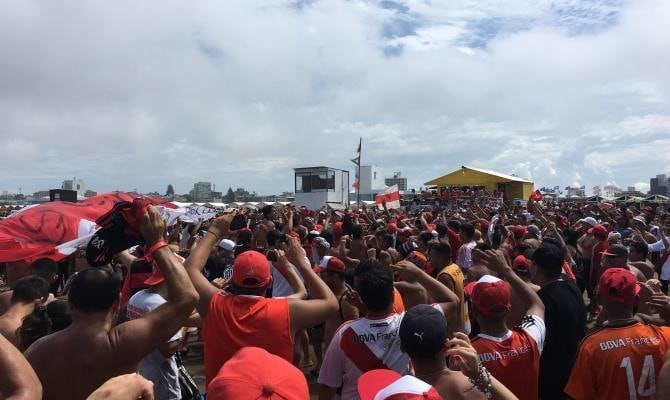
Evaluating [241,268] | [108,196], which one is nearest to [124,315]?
[241,268]

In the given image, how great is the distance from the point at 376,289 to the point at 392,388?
1426 millimetres

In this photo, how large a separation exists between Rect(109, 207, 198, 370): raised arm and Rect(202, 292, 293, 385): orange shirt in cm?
66

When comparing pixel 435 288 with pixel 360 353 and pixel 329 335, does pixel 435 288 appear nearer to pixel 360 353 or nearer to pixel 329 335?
pixel 360 353

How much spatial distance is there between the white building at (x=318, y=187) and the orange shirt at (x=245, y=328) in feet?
121

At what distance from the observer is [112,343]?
240cm

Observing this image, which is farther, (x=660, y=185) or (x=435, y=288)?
(x=660, y=185)

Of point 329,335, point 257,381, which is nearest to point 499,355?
point 257,381

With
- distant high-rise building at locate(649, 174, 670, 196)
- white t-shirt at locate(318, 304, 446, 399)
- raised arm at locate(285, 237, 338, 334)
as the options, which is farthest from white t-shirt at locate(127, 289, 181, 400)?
distant high-rise building at locate(649, 174, 670, 196)

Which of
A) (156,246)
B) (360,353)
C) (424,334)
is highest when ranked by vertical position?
(156,246)

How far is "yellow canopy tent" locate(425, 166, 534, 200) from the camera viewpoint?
1496 inches

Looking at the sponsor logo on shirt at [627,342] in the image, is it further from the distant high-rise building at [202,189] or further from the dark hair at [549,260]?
the distant high-rise building at [202,189]

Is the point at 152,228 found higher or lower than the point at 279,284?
higher

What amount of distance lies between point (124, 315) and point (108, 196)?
493 centimetres

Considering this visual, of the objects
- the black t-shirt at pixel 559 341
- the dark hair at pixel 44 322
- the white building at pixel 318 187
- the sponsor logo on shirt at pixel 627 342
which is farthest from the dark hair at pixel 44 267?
the white building at pixel 318 187
